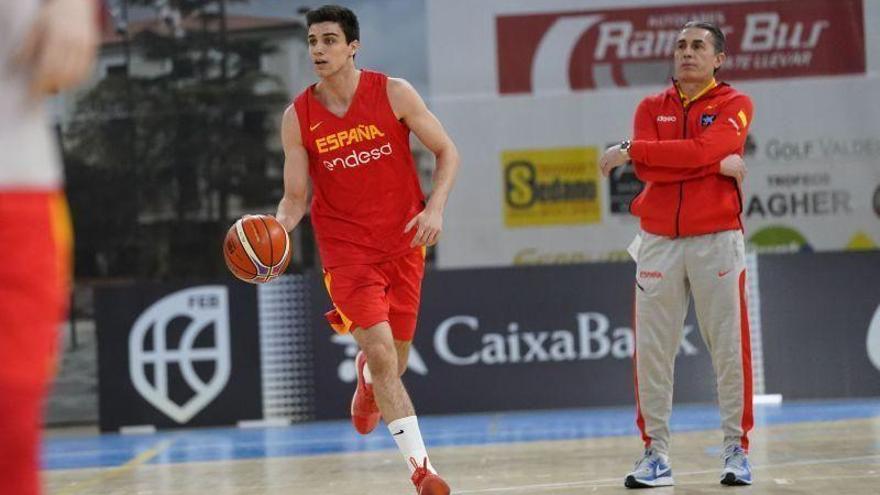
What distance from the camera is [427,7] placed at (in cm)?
1174

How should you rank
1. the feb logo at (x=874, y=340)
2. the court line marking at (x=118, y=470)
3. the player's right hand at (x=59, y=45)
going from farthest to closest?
the feb logo at (x=874, y=340)
the court line marking at (x=118, y=470)
the player's right hand at (x=59, y=45)

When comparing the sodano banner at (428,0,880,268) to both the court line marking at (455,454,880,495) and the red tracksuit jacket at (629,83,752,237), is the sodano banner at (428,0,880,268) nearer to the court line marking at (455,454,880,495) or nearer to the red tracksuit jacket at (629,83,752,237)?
the court line marking at (455,454,880,495)

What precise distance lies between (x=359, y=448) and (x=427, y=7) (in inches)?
192

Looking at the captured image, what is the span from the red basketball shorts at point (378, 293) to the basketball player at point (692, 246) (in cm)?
91

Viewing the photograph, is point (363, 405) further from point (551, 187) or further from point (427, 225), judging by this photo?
point (551, 187)

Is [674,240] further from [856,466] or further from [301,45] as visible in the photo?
[301,45]

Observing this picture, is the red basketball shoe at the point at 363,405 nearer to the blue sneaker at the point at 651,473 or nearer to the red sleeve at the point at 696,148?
the blue sneaker at the point at 651,473

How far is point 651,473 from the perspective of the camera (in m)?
5.70

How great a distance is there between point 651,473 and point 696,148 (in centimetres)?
134

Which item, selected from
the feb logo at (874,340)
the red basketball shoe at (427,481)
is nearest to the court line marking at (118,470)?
the red basketball shoe at (427,481)

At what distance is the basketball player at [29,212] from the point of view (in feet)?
7.34

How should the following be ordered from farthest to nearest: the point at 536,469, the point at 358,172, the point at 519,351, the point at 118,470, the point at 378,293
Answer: the point at 519,351 < the point at 118,470 < the point at 536,469 < the point at 358,172 < the point at 378,293

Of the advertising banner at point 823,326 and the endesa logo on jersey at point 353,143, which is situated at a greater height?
the endesa logo on jersey at point 353,143

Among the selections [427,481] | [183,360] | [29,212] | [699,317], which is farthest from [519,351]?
[29,212]
